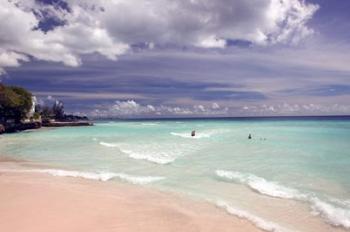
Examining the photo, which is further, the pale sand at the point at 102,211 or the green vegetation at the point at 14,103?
the green vegetation at the point at 14,103

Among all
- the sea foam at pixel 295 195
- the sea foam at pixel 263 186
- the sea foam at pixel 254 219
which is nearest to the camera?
the sea foam at pixel 254 219

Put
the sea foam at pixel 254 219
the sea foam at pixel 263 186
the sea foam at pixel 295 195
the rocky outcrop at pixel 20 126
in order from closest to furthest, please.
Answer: the sea foam at pixel 254 219, the sea foam at pixel 295 195, the sea foam at pixel 263 186, the rocky outcrop at pixel 20 126

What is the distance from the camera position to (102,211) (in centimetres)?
827

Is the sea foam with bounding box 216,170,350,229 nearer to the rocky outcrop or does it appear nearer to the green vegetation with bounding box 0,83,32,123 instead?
the green vegetation with bounding box 0,83,32,123

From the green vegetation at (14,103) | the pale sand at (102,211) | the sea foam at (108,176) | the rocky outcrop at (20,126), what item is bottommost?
the rocky outcrop at (20,126)

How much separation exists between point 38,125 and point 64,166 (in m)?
59.6

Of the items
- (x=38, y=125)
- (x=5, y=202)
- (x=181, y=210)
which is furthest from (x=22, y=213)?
(x=38, y=125)

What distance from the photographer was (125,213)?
8156mm

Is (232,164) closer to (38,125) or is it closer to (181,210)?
(181,210)

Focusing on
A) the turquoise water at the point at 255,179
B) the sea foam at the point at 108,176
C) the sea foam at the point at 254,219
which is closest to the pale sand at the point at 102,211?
the sea foam at the point at 254,219

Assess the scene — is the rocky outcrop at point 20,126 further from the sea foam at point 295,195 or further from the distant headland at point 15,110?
the sea foam at point 295,195

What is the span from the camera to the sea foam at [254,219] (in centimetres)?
708

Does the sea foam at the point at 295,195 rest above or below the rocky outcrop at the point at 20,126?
above

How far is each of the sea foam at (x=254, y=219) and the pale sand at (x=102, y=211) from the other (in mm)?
166
